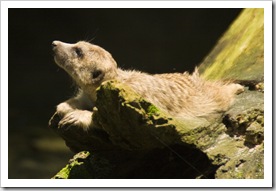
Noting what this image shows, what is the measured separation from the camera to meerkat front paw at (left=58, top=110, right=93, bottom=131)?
4286 mm

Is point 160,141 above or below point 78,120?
below

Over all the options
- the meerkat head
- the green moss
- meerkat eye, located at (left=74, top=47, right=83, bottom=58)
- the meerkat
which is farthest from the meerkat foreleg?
the green moss

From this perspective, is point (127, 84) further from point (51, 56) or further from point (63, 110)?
point (51, 56)

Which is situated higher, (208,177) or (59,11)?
(59,11)

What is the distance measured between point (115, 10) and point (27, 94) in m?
2.01

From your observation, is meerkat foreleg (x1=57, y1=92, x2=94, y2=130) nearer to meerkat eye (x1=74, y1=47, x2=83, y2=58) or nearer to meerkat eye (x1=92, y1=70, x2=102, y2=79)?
meerkat eye (x1=92, y1=70, x2=102, y2=79)

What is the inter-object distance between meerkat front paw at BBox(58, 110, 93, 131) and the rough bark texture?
4cm

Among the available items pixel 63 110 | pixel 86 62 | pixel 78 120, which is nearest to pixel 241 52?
pixel 86 62

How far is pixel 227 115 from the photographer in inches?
183

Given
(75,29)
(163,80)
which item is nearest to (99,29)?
(75,29)

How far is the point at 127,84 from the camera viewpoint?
448cm

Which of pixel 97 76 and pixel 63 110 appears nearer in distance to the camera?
pixel 63 110

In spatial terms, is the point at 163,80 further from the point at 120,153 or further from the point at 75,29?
the point at 75,29

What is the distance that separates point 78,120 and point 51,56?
5213 mm
